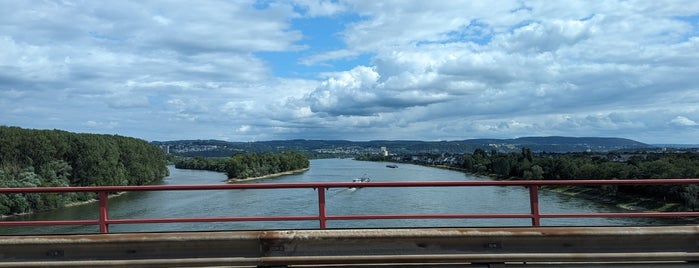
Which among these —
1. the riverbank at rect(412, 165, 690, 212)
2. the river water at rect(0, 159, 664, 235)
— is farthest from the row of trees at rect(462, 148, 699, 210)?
the river water at rect(0, 159, 664, 235)

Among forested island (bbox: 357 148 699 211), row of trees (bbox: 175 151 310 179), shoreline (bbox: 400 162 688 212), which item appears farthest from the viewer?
row of trees (bbox: 175 151 310 179)

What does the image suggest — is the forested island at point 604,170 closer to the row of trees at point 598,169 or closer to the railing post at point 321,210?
the row of trees at point 598,169

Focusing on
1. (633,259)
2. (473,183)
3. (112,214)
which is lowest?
(112,214)

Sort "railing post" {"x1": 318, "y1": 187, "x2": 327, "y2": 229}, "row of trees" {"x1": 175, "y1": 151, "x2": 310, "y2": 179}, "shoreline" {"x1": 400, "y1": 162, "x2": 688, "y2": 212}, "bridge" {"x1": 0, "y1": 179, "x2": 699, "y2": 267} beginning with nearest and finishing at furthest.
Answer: "bridge" {"x1": 0, "y1": 179, "x2": 699, "y2": 267}, "railing post" {"x1": 318, "y1": 187, "x2": 327, "y2": 229}, "shoreline" {"x1": 400, "y1": 162, "x2": 688, "y2": 212}, "row of trees" {"x1": 175, "y1": 151, "x2": 310, "y2": 179}

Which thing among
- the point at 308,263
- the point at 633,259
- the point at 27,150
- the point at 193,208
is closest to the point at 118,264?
the point at 308,263

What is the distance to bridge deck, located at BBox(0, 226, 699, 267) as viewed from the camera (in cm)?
606

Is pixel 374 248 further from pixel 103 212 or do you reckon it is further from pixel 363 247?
pixel 103 212

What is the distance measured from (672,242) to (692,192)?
23548 mm

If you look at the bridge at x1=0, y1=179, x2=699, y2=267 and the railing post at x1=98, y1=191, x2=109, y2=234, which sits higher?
the railing post at x1=98, y1=191, x2=109, y2=234

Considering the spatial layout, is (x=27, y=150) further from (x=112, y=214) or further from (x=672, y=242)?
(x=672, y=242)

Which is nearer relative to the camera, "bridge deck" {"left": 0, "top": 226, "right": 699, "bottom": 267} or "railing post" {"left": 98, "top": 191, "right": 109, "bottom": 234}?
"bridge deck" {"left": 0, "top": 226, "right": 699, "bottom": 267}

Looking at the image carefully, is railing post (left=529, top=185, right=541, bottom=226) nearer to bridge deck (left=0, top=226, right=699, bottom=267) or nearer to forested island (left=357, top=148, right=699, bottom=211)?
bridge deck (left=0, top=226, right=699, bottom=267)

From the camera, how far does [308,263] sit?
607cm

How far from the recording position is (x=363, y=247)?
6160mm
